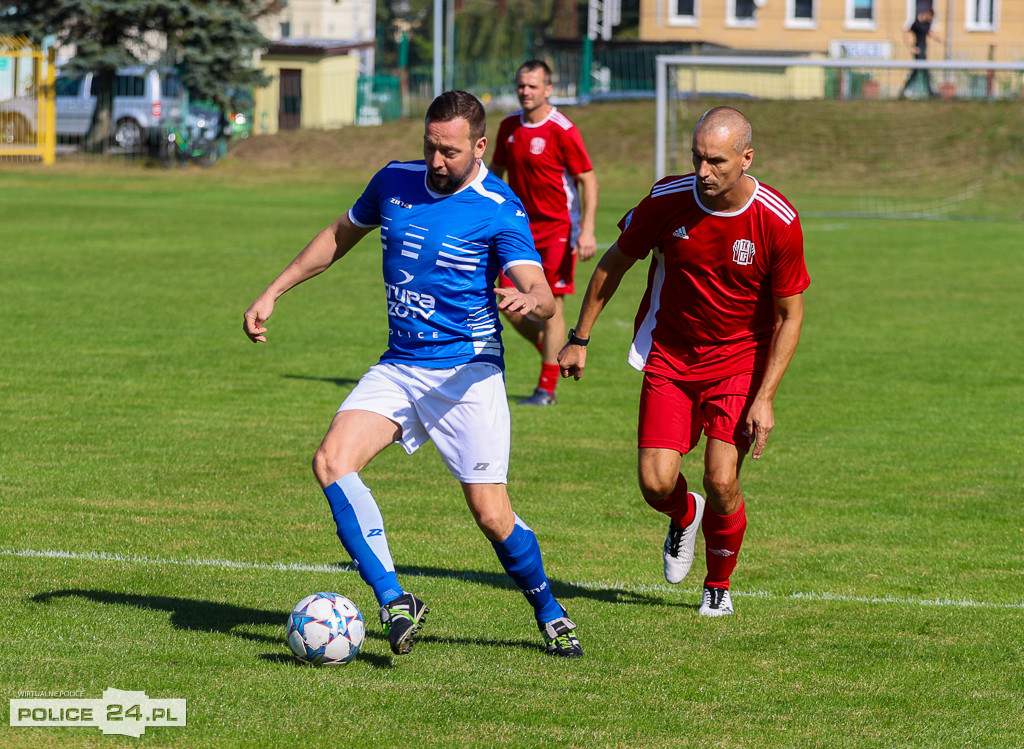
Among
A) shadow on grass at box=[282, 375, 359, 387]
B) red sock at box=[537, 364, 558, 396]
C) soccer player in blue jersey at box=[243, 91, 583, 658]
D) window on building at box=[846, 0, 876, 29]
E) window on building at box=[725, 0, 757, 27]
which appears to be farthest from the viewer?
window on building at box=[725, 0, 757, 27]

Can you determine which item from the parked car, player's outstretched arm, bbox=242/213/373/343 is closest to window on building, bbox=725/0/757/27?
the parked car

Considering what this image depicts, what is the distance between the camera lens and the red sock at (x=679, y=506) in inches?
254

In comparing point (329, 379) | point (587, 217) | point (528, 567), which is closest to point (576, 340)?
point (528, 567)

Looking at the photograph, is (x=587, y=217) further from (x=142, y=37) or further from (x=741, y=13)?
(x=741, y=13)

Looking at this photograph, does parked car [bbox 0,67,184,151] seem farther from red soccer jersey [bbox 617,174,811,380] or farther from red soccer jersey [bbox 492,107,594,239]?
red soccer jersey [bbox 617,174,811,380]

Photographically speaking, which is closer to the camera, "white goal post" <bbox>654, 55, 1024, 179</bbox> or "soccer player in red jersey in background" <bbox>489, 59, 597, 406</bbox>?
"soccer player in red jersey in background" <bbox>489, 59, 597, 406</bbox>

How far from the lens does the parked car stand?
1628 inches

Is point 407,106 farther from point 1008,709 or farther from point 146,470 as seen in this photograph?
point 1008,709

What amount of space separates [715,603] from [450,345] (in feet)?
5.83

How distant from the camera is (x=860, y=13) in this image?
58406mm

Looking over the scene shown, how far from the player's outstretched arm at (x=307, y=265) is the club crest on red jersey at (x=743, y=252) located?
1.54m

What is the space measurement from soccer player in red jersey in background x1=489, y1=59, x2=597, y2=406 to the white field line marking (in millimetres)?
4870

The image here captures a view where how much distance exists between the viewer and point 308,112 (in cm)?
5562

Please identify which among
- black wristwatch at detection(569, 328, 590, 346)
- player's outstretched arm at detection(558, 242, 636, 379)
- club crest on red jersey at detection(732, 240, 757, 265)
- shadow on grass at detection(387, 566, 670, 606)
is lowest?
shadow on grass at detection(387, 566, 670, 606)
